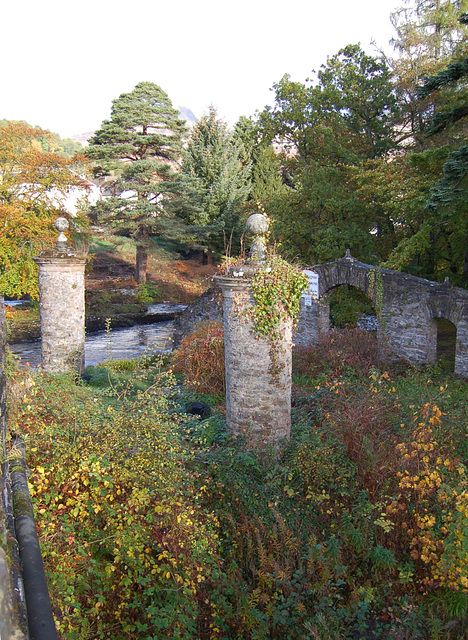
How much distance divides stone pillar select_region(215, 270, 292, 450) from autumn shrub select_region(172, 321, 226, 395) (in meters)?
3.06

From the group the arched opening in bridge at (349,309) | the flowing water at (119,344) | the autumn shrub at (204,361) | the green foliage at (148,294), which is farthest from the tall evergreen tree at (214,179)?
the autumn shrub at (204,361)

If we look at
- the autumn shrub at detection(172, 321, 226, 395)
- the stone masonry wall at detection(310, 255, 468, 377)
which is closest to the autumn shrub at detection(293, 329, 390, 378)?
the stone masonry wall at detection(310, 255, 468, 377)

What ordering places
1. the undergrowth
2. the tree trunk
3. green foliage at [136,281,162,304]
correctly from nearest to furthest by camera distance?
the undergrowth
green foliage at [136,281,162,304]
the tree trunk

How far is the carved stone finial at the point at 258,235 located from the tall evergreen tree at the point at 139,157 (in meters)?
21.1

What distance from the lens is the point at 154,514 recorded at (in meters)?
4.44

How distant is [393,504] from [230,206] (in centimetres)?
2704

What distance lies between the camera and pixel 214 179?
30.5 meters

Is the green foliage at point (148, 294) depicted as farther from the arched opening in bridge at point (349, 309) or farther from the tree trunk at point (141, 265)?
the arched opening in bridge at point (349, 309)

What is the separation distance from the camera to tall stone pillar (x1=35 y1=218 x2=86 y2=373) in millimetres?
11141

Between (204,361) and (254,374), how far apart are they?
4.25 meters

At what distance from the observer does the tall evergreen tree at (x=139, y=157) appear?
26156mm

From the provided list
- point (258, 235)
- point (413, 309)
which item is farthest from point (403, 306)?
point (258, 235)

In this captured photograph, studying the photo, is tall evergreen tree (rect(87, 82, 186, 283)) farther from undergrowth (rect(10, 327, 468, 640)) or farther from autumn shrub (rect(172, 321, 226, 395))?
undergrowth (rect(10, 327, 468, 640))

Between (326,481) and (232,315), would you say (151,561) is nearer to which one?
(326,481)
